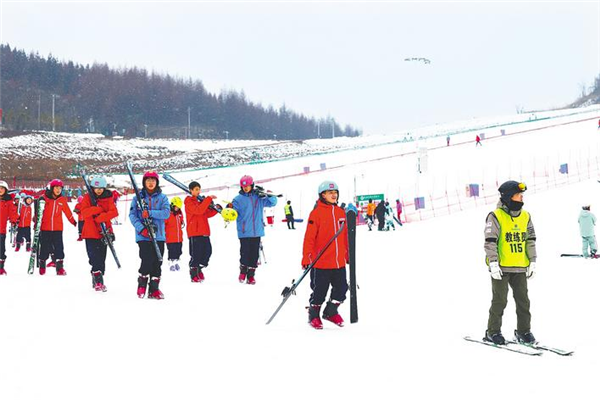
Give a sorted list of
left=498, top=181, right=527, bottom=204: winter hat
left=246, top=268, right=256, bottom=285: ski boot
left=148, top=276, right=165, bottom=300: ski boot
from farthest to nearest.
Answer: left=246, top=268, right=256, bottom=285: ski boot, left=148, top=276, right=165, bottom=300: ski boot, left=498, top=181, right=527, bottom=204: winter hat

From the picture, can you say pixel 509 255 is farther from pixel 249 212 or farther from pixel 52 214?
pixel 52 214

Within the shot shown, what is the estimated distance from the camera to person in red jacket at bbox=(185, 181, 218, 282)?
1163 cm

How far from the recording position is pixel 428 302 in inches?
375

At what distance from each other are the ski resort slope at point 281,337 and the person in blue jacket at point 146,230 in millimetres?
281

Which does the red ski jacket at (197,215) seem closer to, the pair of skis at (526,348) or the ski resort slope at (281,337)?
the ski resort slope at (281,337)

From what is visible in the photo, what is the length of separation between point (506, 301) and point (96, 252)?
581cm

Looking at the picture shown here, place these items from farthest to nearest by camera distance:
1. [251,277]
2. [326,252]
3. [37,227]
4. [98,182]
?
[37,227], [251,277], [98,182], [326,252]

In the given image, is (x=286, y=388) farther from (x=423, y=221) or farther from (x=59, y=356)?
(x=423, y=221)

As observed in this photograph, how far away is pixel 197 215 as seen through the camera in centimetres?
1191

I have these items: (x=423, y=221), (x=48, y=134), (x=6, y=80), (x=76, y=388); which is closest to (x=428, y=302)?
(x=76, y=388)

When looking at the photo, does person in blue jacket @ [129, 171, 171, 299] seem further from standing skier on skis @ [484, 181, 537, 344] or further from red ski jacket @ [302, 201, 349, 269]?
standing skier on skis @ [484, 181, 537, 344]

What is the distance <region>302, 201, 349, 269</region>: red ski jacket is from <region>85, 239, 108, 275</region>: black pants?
3.87 m

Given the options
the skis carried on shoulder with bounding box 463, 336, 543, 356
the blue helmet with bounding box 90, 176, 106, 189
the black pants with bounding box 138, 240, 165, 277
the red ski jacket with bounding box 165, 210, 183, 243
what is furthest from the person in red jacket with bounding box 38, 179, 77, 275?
the skis carried on shoulder with bounding box 463, 336, 543, 356

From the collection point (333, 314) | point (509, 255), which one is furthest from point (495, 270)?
point (333, 314)
